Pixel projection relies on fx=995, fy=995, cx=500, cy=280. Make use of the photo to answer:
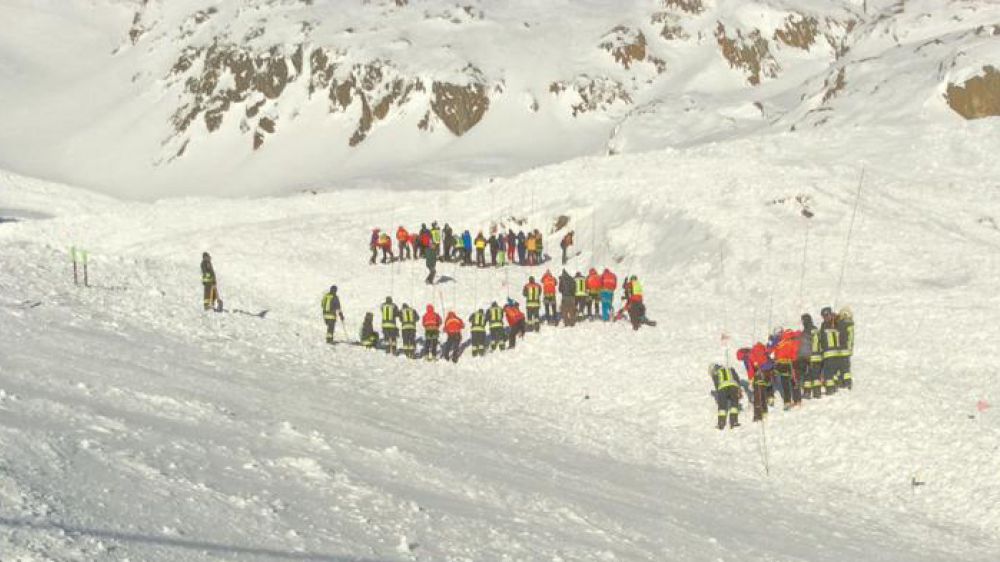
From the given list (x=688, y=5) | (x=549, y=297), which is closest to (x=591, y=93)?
(x=688, y=5)

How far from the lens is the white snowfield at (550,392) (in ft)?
31.8

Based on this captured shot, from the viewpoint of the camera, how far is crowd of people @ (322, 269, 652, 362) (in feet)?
88.8

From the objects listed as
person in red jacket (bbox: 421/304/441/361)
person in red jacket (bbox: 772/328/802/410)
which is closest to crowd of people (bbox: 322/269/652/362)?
person in red jacket (bbox: 421/304/441/361)

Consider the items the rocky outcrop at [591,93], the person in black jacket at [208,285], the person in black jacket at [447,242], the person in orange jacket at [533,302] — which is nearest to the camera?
the person in black jacket at [208,285]

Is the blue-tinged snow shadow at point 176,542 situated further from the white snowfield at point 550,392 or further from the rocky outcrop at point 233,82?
the rocky outcrop at point 233,82

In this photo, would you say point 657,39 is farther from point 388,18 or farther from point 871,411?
point 871,411

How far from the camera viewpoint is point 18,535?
7266 millimetres

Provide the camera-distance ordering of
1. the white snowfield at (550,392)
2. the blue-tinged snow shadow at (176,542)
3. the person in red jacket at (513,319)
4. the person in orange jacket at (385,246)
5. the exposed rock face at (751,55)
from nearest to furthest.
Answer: the blue-tinged snow shadow at (176,542) < the white snowfield at (550,392) < the person in red jacket at (513,319) < the person in orange jacket at (385,246) < the exposed rock face at (751,55)

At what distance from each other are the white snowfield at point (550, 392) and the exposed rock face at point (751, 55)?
91917 mm

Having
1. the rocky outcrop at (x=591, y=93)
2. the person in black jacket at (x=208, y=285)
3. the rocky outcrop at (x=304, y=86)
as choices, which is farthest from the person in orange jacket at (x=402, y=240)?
the rocky outcrop at (x=591, y=93)

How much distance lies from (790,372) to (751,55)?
12330 centimetres

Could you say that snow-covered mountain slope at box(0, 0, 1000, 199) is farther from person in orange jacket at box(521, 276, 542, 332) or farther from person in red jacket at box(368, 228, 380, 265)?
person in orange jacket at box(521, 276, 542, 332)

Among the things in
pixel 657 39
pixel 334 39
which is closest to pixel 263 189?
pixel 334 39

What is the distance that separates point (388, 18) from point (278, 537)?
490ft
